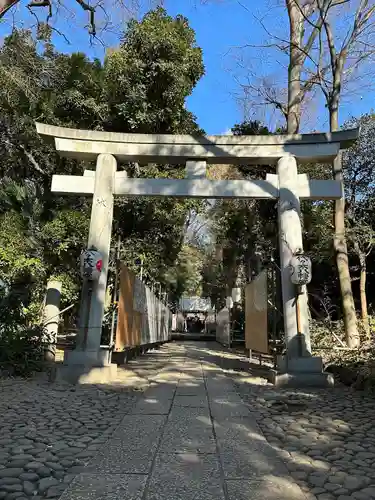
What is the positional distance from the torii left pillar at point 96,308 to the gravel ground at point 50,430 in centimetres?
47

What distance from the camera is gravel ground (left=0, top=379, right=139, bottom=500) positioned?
2639mm

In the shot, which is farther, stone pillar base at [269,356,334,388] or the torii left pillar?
the torii left pillar

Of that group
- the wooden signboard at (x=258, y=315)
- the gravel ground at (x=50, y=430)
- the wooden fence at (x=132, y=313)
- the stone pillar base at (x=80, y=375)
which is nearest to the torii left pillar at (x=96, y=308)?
the stone pillar base at (x=80, y=375)

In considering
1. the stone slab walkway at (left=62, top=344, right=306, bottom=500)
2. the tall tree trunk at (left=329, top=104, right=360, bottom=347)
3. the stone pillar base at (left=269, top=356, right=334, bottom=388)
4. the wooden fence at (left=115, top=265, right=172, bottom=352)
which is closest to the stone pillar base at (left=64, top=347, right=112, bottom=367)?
the wooden fence at (left=115, top=265, right=172, bottom=352)

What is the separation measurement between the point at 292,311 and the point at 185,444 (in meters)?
4.12

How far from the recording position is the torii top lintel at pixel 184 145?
761 cm

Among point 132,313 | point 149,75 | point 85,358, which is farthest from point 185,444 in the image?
point 149,75

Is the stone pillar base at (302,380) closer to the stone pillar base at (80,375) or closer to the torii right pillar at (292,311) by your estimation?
the torii right pillar at (292,311)

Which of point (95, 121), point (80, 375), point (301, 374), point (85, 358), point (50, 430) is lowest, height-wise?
point (50, 430)

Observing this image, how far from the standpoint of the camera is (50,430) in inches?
150

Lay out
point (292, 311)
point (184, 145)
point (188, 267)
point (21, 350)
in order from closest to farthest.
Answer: point (292, 311), point (21, 350), point (184, 145), point (188, 267)

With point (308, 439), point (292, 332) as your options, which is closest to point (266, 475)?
point (308, 439)

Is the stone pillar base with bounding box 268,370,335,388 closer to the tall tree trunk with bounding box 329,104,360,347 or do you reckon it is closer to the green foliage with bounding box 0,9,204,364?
the tall tree trunk with bounding box 329,104,360,347

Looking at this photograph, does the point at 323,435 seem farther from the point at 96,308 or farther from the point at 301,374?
the point at 96,308
